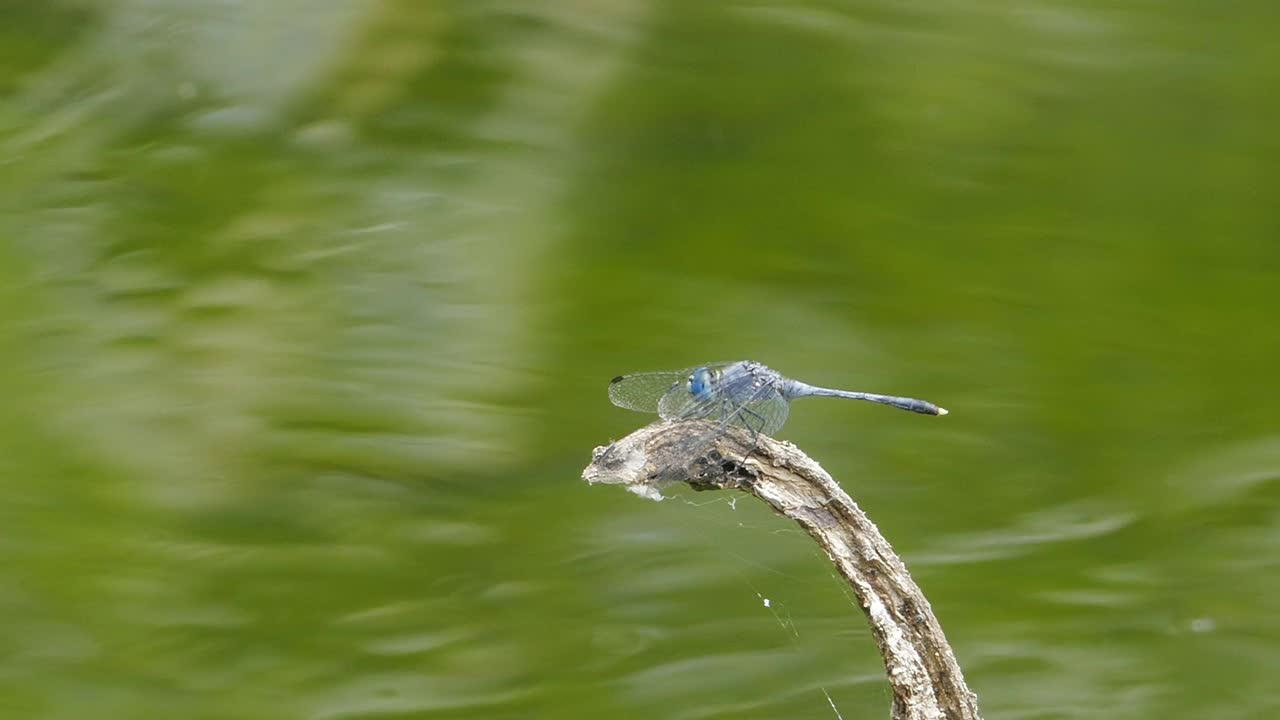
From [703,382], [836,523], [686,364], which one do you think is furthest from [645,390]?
[836,523]

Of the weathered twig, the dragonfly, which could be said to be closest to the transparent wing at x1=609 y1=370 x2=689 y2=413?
the dragonfly

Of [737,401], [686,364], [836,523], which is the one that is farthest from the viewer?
[686,364]

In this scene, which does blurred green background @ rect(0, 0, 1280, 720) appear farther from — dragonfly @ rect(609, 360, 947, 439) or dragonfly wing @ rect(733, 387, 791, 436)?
dragonfly wing @ rect(733, 387, 791, 436)

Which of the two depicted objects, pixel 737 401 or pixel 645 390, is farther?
pixel 645 390

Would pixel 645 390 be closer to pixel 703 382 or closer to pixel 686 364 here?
pixel 703 382

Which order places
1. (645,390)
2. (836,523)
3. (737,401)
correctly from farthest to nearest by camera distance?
1. (645,390)
2. (737,401)
3. (836,523)

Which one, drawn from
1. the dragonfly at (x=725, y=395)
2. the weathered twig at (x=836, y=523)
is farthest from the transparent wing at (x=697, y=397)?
the weathered twig at (x=836, y=523)
